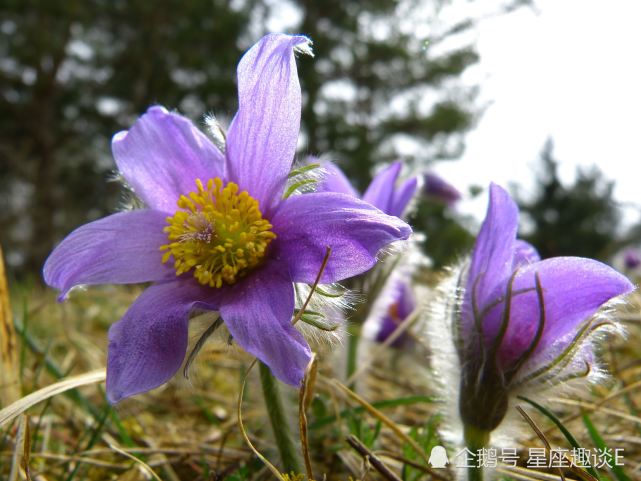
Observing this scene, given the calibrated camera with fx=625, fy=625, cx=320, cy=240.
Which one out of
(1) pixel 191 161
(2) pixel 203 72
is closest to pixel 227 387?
(1) pixel 191 161

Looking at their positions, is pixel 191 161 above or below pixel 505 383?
above

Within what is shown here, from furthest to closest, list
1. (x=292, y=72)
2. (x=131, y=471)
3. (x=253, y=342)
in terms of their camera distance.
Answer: (x=131, y=471)
(x=292, y=72)
(x=253, y=342)

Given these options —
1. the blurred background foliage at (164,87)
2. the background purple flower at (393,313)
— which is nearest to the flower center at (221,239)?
the background purple flower at (393,313)

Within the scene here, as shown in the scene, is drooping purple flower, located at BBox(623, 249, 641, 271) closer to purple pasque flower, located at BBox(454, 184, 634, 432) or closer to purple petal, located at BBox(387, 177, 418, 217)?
purple petal, located at BBox(387, 177, 418, 217)

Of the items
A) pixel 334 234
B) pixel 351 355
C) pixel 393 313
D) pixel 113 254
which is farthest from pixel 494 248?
pixel 393 313

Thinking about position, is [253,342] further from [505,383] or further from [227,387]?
[227,387]
